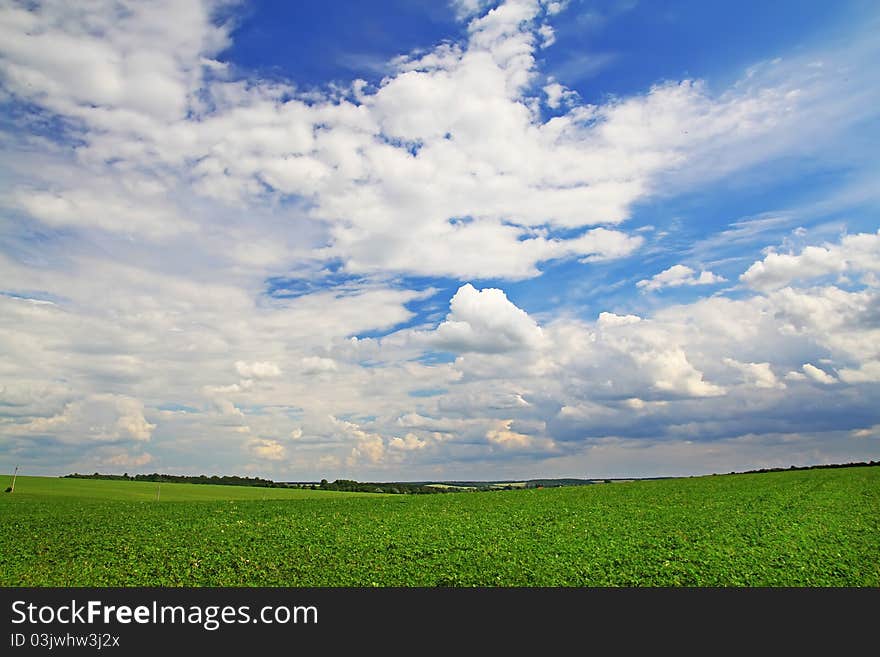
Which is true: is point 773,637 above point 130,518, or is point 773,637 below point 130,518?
below

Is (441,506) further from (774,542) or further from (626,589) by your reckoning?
(626,589)

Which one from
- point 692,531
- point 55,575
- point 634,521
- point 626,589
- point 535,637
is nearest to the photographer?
point 535,637

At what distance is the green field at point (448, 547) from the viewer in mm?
20578

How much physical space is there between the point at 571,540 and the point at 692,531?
23.2 feet

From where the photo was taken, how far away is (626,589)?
19141 millimetres

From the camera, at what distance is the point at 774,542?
26859mm

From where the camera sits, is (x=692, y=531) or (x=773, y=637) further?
(x=692, y=531)

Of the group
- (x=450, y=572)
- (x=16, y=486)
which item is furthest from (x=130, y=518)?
(x=16, y=486)

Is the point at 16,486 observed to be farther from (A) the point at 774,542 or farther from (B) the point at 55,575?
(A) the point at 774,542

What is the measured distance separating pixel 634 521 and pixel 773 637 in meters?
18.7

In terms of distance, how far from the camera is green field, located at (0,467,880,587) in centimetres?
2058

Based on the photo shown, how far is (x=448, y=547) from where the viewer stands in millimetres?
25406

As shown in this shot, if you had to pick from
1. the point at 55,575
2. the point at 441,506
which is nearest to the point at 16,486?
the point at 441,506

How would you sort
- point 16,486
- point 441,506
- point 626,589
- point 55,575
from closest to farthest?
point 626,589 → point 55,575 → point 441,506 → point 16,486
